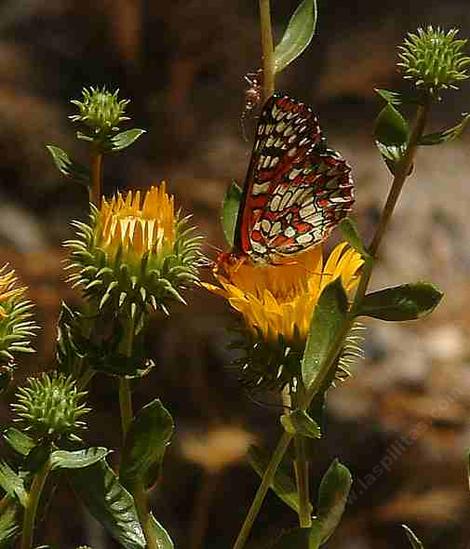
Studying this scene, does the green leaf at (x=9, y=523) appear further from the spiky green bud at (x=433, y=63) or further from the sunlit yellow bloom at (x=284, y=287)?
the spiky green bud at (x=433, y=63)

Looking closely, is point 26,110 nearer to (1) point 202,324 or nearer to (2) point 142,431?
(1) point 202,324

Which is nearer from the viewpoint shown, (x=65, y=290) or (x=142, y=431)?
(x=142, y=431)

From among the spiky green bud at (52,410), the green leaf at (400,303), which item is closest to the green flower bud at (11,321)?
the spiky green bud at (52,410)

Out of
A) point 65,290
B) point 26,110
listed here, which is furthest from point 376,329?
point 26,110

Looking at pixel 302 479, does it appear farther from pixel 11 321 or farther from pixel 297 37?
pixel 297 37

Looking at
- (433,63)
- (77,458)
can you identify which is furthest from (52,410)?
(433,63)
